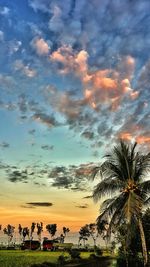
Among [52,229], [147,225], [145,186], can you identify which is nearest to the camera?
[145,186]

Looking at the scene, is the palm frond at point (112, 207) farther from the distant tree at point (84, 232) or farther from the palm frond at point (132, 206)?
the distant tree at point (84, 232)

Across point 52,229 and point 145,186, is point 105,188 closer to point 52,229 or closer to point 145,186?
point 145,186

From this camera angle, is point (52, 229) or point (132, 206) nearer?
point (132, 206)

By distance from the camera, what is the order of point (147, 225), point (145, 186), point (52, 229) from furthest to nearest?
point (52, 229) < point (147, 225) < point (145, 186)

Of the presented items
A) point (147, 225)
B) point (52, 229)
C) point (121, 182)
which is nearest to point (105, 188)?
point (121, 182)

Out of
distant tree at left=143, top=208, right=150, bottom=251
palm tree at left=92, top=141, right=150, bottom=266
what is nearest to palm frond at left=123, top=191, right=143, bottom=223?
palm tree at left=92, top=141, right=150, bottom=266

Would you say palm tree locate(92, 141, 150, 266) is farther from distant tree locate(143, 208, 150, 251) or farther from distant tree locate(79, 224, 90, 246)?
distant tree locate(79, 224, 90, 246)

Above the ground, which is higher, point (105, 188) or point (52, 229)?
point (52, 229)

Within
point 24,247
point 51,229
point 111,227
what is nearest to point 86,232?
point 51,229

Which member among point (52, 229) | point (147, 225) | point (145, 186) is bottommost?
point (147, 225)

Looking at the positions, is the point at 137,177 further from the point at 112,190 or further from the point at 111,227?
the point at 111,227

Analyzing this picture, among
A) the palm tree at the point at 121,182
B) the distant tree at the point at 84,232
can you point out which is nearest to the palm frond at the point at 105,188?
the palm tree at the point at 121,182

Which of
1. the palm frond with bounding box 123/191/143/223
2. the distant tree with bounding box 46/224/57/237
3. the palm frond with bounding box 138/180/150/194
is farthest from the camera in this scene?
the distant tree with bounding box 46/224/57/237

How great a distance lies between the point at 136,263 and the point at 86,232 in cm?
11684
